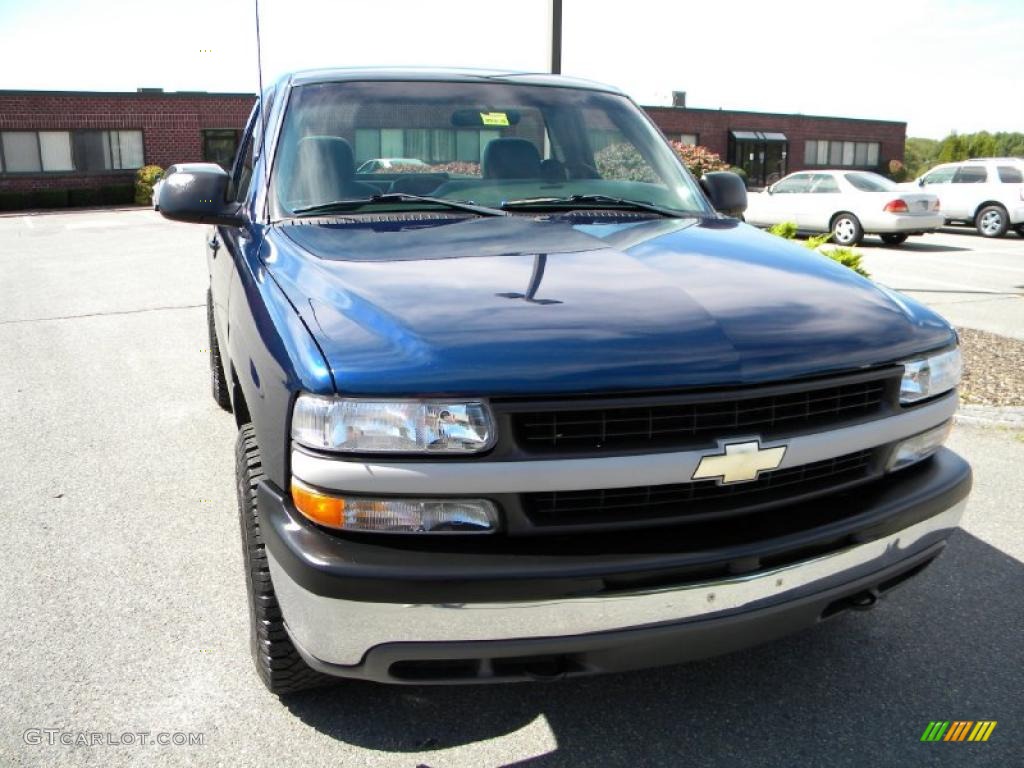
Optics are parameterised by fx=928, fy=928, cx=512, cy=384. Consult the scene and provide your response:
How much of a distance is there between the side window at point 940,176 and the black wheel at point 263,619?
68.5ft

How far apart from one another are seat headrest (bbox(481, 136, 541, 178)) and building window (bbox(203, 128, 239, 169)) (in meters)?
35.1

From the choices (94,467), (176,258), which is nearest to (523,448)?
(94,467)

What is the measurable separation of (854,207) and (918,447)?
15.9m

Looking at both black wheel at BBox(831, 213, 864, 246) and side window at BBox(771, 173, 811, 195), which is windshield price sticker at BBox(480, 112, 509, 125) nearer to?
black wheel at BBox(831, 213, 864, 246)

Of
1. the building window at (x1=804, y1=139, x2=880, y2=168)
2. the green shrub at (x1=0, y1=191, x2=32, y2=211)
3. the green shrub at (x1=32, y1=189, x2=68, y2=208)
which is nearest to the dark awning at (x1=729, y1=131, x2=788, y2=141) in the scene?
the building window at (x1=804, y1=139, x2=880, y2=168)

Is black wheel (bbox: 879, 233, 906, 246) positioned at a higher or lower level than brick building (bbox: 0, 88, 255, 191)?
lower

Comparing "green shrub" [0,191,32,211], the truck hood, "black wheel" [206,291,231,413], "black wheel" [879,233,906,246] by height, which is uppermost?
the truck hood

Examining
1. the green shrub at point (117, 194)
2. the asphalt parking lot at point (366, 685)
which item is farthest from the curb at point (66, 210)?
the asphalt parking lot at point (366, 685)

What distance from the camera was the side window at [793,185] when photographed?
18219mm

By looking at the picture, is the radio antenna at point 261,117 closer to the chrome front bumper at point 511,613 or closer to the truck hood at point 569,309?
the truck hood at point 569,309

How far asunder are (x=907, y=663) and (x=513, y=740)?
4.40 feet

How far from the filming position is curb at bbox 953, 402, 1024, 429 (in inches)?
224

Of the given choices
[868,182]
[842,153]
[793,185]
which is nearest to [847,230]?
[868,182]

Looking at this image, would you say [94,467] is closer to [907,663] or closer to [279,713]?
[279,713]
